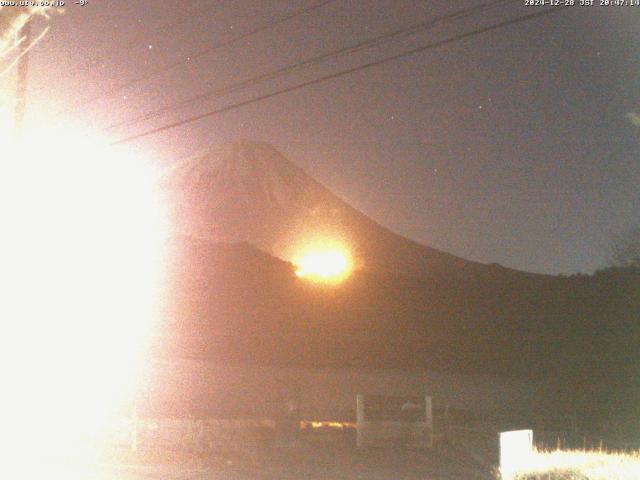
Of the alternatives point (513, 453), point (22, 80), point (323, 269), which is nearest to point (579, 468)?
point (513, 453)

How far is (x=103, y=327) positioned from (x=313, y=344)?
7.75 metres

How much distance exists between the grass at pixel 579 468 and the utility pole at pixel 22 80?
37.7 ft

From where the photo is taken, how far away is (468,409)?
2895 centimetres

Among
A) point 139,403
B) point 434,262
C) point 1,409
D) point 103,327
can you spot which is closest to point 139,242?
point 103,327

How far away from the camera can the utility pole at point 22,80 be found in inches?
660

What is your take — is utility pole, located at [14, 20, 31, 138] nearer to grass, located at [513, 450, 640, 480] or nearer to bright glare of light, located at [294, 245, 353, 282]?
grass, located at [513, 450, 640, 480]

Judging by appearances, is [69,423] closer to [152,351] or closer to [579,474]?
[152,351]

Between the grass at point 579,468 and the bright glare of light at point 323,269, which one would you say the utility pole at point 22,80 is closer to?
the grass at point 579,468

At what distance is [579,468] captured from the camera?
1273 cm

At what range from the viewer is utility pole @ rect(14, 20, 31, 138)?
55.0ft

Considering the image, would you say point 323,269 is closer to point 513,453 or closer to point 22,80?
point 22,80

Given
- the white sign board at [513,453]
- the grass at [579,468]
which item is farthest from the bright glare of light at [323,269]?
the white sign board at [513,453]

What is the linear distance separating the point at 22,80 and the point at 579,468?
12915 millimetres

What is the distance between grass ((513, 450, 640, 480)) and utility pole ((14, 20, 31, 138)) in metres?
11.5
